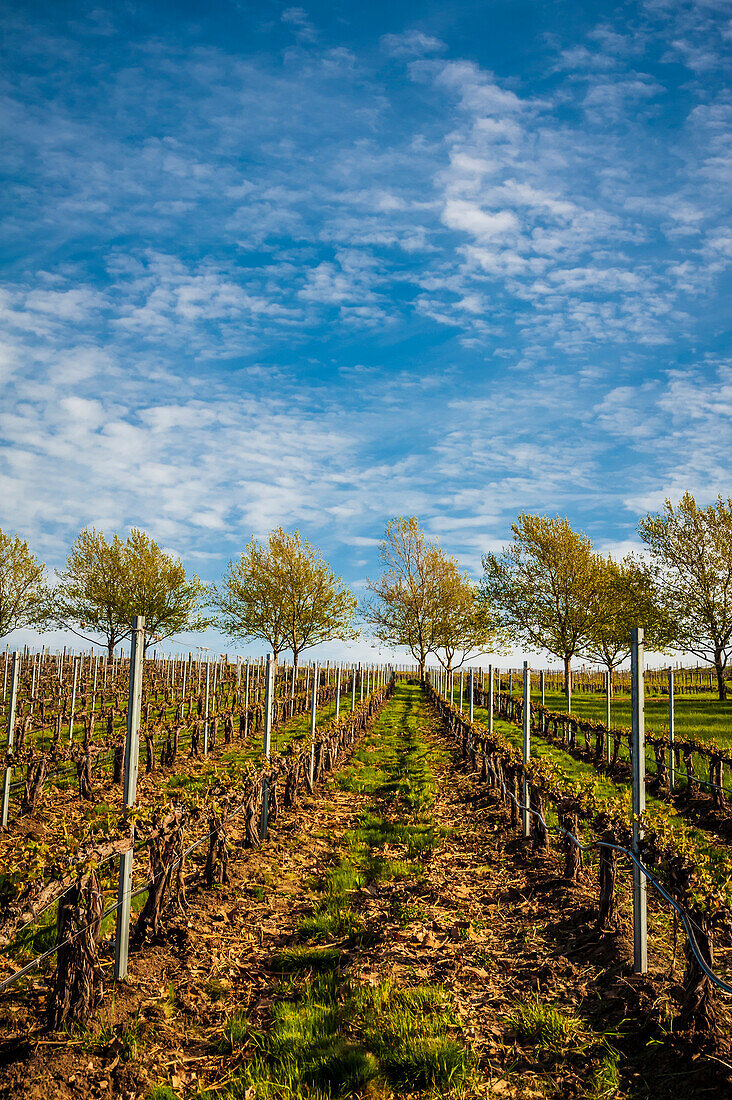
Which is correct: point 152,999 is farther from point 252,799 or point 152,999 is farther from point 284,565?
point 284,565

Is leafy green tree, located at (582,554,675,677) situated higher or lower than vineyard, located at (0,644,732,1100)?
higher

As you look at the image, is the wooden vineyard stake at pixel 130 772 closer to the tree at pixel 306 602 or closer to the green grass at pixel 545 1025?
the green grass at pixel 545 1025

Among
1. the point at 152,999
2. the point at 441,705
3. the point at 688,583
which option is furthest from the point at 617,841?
the point at 688,583

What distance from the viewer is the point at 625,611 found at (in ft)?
116

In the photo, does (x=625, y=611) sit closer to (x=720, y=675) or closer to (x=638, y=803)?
(x=720, y=675)

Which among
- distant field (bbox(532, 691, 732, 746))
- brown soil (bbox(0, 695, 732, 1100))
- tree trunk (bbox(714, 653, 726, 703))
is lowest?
distant field (bbox(532, 691, 732, 746))

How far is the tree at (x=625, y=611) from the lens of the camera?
33.0 metres

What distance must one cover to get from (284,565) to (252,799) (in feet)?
107

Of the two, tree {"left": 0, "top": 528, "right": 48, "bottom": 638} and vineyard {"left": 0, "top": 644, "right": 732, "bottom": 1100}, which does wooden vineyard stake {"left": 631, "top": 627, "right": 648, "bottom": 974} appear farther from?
tree {"left": 0, "top": 528, "right": 48, "bottom": 638}

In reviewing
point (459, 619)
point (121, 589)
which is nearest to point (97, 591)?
point (121, 589)

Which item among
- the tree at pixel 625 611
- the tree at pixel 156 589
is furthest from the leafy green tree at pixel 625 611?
the tree at pixel 156 589

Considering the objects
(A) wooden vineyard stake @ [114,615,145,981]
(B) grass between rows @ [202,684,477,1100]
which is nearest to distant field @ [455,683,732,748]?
(B) grass between rows @ [202,684,477,1100]

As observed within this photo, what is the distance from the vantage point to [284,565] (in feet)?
132

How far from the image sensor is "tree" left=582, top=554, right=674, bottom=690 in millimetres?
33000
